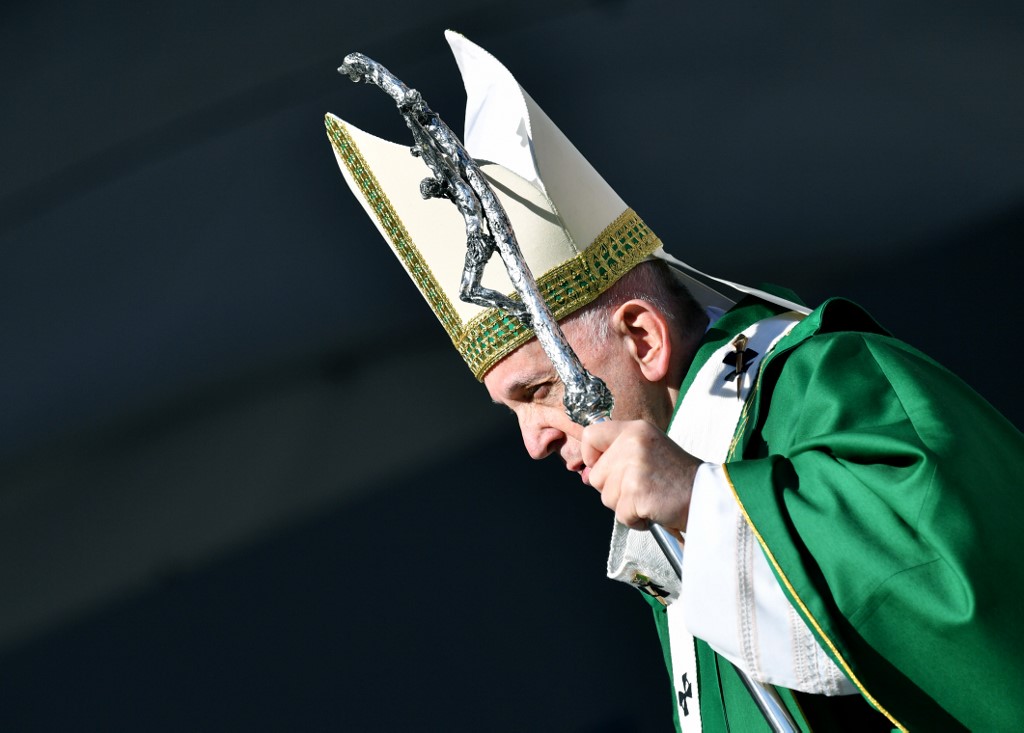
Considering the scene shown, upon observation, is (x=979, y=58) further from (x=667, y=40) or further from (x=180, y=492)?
(x=180, y=492)

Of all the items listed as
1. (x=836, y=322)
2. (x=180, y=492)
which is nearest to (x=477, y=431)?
(x=180, y=492)

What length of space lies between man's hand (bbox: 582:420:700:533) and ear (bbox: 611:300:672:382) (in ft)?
1.61

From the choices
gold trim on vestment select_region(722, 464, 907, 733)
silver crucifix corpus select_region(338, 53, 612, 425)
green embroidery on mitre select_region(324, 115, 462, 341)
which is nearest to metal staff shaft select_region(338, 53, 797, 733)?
silver crucifix corpus select_region(338, 53, 612, 425)

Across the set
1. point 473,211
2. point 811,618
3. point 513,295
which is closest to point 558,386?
point 513,295

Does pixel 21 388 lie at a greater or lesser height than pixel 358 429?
greater

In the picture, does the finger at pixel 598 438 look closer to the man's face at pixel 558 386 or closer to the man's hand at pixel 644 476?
the man's hand at pixel 644 476

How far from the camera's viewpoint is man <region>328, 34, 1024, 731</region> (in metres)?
1.45

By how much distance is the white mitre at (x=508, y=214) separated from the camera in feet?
6.78

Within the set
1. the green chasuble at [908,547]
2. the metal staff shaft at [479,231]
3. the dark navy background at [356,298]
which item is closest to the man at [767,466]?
the green chasuble at [908,547]

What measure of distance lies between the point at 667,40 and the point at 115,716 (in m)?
1.83

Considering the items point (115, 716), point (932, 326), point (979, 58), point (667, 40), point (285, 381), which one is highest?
point (667, 40)

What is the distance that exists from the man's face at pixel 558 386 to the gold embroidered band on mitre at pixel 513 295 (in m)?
0.03

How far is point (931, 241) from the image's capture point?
2904mm

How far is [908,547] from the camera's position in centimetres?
145
